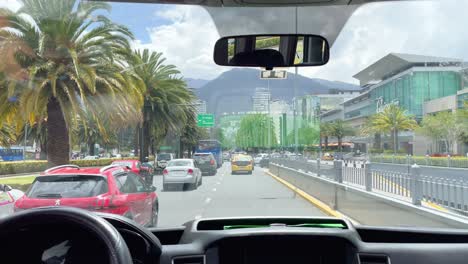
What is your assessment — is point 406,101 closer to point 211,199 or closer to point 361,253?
point 361,253

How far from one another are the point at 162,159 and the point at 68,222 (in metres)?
10.1

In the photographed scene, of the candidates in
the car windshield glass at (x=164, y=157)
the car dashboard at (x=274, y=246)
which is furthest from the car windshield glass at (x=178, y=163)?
the car dashboard at (x=274, y=246)

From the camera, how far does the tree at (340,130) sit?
9594 millimetres

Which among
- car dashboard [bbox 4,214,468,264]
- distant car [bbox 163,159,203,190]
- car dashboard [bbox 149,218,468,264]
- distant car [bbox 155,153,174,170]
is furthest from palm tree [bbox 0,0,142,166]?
car dashboard [bbox 149,218,468,264]

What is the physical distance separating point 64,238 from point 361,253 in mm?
1743

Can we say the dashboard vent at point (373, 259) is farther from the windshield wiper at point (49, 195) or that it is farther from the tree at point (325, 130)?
the tree at point (325, 130)

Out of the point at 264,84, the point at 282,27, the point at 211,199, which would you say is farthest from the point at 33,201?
the point at 211,199

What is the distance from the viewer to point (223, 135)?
22.0ft

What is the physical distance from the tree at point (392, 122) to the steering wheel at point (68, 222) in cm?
472

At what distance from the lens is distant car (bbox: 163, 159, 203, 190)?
11258mm

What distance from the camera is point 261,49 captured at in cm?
391

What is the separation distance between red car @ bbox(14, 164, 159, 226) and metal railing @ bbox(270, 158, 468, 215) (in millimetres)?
4331

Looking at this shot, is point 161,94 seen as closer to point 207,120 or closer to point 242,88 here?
point 207,120

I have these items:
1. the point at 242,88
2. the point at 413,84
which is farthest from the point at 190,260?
the point at 413,84
